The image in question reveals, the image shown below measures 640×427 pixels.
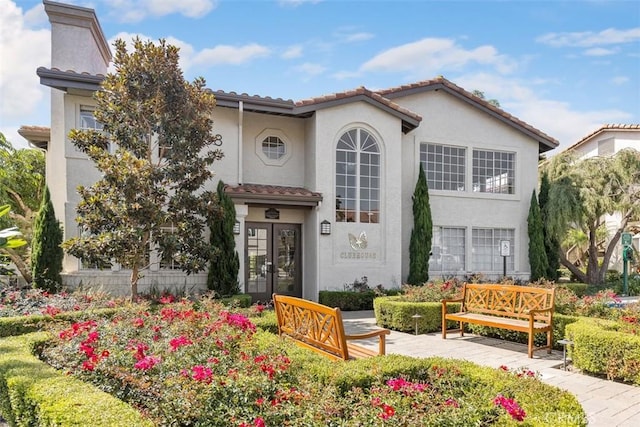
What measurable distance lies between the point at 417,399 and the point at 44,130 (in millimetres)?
13597

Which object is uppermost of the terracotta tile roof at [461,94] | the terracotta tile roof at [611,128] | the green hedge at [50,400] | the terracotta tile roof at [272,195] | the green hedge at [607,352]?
the terracotta tile roof at [611,128]

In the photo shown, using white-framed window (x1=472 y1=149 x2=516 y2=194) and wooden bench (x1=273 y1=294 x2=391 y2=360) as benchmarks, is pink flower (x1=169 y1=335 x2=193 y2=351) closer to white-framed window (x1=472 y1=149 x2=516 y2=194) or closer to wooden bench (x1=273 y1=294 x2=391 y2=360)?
wooden bench (x1=273 y1=294 x2=391 y2=360)

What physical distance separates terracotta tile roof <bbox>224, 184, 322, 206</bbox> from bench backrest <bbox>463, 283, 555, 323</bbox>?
528 cm

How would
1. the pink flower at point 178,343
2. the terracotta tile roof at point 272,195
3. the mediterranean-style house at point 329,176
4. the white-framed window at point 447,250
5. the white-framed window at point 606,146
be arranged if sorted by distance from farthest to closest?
the white-framed window at point 606,146
the white-framed window at point 447,250
the terracotta tile roof at point 272,195
the mediterranean-style house at point 329,176
the pink flower at point 178,343

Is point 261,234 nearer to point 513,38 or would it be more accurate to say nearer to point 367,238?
point 367,238

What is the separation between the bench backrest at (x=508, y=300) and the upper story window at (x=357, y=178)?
4.96 m

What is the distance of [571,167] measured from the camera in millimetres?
17875

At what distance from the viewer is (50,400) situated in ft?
12.3

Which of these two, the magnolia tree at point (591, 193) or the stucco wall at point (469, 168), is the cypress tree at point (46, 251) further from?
the magnolia tree at point (591, 193)

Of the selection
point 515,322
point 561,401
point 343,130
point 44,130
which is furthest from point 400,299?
point 44,130

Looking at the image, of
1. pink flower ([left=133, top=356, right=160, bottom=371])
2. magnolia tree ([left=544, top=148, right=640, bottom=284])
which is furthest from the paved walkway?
magnolia tree ([left=544, top=148, right=640, bottom=284])

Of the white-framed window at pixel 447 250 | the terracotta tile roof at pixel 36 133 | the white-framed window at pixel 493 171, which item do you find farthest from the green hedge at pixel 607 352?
the terracotta tile roof at pixel 36 133

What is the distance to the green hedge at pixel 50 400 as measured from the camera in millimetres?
3363

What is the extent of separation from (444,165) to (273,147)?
248 inches
